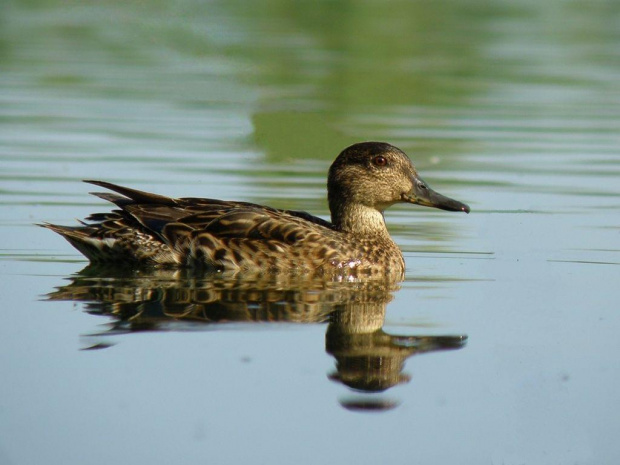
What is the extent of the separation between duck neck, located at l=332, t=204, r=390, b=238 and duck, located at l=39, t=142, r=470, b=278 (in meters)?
0.08

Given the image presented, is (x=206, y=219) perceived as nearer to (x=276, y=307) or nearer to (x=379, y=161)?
(x=379, y=161)

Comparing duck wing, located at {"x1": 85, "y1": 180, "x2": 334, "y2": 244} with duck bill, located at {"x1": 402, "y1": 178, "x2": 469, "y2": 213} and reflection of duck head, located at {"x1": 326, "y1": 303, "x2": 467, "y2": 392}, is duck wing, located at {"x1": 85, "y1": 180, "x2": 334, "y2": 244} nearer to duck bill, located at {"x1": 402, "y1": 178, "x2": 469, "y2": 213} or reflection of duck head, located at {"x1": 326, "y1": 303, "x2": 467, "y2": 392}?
duck bill, located at {"x1": 402, "y1": 178, "x2": 469, "y2": 213}

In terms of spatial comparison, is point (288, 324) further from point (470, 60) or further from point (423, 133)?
point (470, 60)

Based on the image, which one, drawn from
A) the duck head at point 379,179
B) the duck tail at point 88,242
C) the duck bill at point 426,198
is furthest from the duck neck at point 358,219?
the duck tail at point 88,242

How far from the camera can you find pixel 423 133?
52.6 feet

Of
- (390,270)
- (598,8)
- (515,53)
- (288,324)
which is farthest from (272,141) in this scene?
(598,8)

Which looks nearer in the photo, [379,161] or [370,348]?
[370,348]

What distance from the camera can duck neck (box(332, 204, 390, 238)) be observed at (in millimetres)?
10016

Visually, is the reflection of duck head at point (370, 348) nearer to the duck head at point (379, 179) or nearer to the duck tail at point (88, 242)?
the duck head at point (379, 179)

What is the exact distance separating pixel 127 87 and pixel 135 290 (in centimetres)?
1033

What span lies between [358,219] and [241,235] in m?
0.99

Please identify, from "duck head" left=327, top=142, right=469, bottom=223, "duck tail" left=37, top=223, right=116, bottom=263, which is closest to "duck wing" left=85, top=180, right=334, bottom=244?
"duck tail" left=37, top=223, right=116, bottom=263

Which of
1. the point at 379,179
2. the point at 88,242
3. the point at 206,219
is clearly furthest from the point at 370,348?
the point at 88,242

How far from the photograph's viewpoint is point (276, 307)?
8297mm
